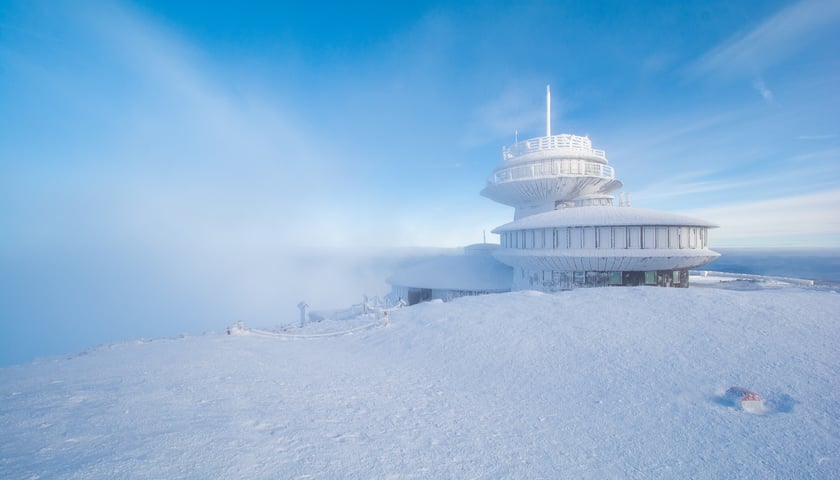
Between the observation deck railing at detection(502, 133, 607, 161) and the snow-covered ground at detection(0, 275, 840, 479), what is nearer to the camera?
the snow-covered ground at detection(0, 275, 840, 479)

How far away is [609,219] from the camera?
17281 mm

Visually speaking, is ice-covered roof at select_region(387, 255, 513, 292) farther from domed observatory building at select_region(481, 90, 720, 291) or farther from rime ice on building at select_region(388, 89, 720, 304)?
domed observatory building at select_region(481, 90, 720, 291)

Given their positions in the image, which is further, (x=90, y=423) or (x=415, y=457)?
(x=90, y=423)

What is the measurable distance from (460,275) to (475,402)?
810 inches

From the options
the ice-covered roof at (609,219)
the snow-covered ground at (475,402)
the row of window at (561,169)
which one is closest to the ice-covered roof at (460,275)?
the ice-covered roof at (609,219)

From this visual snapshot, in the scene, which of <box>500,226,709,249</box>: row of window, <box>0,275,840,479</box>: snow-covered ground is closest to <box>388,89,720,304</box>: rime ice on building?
<box>500,226,709,249</box>: row of window

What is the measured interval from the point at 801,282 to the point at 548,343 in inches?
759

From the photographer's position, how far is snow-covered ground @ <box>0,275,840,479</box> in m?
4.10

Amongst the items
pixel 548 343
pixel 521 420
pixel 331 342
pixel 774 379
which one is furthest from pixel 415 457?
pixel 331 342

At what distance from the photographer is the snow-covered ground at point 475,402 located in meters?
4.10

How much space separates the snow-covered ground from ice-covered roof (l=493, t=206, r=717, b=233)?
23.0 ft

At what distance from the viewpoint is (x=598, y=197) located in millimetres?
22000

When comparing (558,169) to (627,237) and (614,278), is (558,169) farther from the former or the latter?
(614,278)

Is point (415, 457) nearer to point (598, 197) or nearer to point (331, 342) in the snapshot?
point (331, 342)
